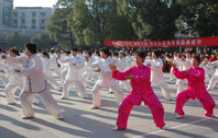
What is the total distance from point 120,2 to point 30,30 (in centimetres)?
6678

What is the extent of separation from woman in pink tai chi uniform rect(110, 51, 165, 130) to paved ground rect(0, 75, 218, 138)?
0.93ft

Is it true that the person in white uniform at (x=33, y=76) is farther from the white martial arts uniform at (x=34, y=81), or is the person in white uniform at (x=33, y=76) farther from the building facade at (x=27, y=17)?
the building facade at (x=27, y=17)

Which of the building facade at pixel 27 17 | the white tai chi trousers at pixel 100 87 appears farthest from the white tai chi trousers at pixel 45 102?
the building facade at pixel 27 17

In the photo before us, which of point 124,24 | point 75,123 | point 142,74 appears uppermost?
point 124,24

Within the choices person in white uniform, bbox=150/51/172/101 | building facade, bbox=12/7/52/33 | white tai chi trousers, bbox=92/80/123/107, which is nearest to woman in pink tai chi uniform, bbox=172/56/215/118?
white tai chi trousers, bbox=92/80/123/107

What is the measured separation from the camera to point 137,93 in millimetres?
7996

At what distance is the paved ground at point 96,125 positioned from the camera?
25.3 feet

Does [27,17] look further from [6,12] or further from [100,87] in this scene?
[100,87]

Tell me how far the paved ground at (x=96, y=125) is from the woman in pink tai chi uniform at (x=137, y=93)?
0.28m

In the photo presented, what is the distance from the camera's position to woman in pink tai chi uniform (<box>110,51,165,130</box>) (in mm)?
7945

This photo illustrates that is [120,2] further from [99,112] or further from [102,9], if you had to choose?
[99,112]

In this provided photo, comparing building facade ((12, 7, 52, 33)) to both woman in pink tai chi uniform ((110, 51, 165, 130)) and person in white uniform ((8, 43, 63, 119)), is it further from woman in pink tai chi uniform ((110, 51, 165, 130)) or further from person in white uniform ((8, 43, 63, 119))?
woman in pink tai chi uniform ((110, 51, 165, 130))

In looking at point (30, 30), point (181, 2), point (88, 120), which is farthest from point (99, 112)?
point (30, 30)

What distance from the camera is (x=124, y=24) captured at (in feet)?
141
